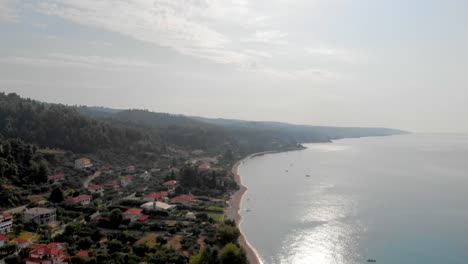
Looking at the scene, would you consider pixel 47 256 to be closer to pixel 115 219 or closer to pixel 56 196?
pixel 115 219

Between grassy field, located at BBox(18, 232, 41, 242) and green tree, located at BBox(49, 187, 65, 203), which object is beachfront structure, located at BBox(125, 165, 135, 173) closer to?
green tree, located at BBox(49, 187, 65, 203)

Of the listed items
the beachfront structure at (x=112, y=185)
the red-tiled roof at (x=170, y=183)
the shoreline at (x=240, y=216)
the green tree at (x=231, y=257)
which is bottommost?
the shoreline at (x=240, y=216)

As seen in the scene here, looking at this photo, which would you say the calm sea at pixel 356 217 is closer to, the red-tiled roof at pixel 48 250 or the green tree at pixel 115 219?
the green tree at pixel 115 219

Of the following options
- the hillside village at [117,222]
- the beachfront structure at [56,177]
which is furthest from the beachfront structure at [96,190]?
the beachfront structure at [56,177]

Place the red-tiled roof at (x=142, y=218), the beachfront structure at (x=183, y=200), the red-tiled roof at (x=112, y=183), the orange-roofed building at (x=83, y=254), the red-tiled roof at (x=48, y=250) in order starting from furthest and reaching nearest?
the red-tiled roof at (x=112, y=183) < the beachfront structure at (x=183, y=200) < the red-tiled roof at (x=142, y=218) < the orange-roofed building at (x=83, y=254) < the red-tiled roof at (x=48, y=250)

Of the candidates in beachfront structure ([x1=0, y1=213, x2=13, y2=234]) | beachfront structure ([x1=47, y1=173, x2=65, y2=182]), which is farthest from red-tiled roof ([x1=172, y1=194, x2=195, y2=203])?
beachfront structure ([x1=0, y1=213, x2=13, y2=234])

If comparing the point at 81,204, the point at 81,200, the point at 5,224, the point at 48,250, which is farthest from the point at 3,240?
the point at 81,200
